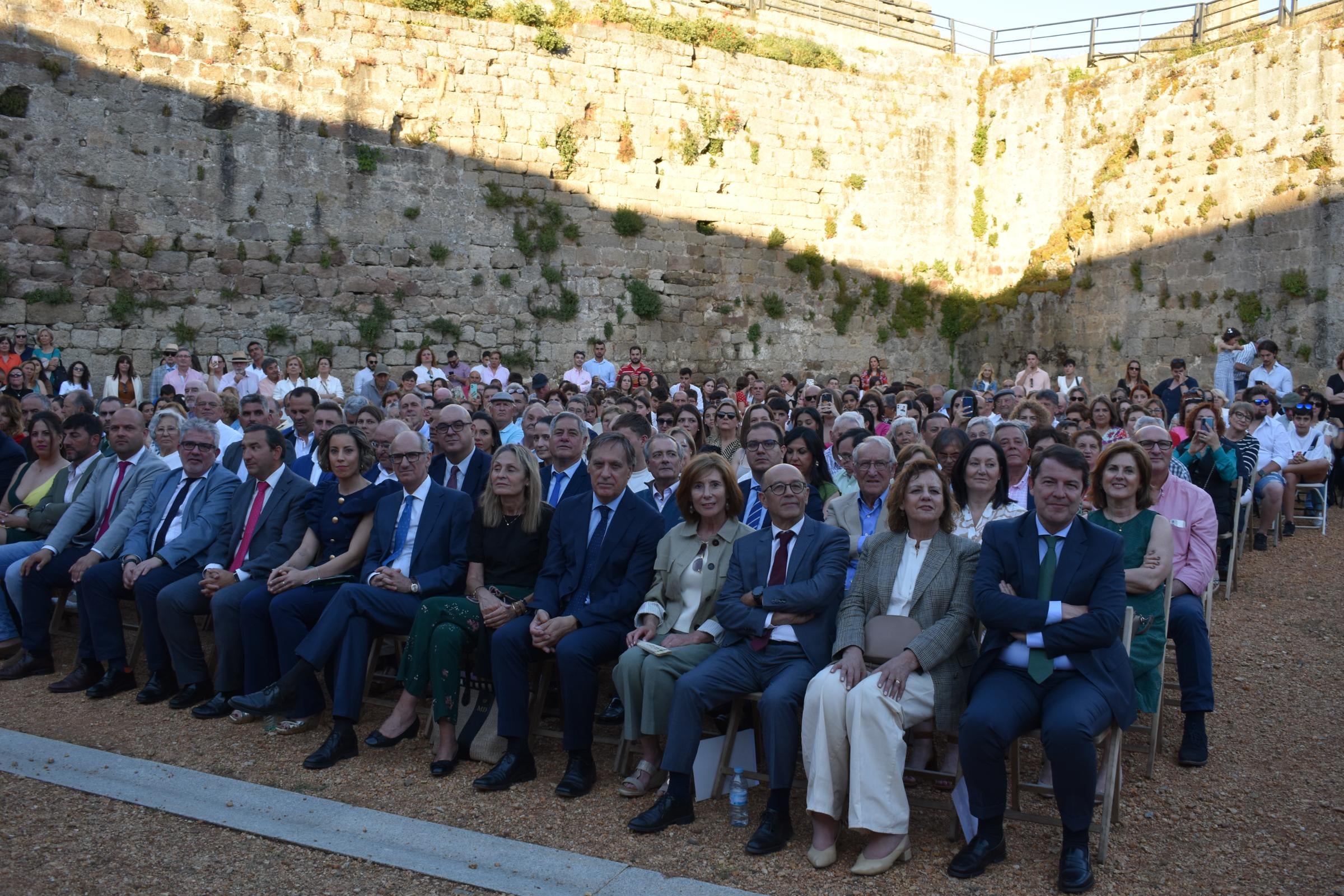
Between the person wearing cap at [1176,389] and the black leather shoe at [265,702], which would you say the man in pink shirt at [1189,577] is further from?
the person wearing cap at [1176,389]

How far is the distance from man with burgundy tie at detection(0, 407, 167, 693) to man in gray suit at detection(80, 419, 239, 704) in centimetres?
11

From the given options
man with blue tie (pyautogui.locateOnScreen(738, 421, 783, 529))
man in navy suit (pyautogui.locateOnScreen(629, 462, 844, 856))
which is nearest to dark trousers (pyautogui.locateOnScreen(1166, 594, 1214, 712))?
man in navy suit (pyautogui.locateOnScreen(629, 462, 844, 856))

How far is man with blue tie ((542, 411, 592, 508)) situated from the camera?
21.9ft

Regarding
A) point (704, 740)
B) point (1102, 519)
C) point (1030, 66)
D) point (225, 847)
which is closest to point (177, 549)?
point (225, 847)

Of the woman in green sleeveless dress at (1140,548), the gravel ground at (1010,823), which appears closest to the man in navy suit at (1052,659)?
the gravel ground at (1010,823)

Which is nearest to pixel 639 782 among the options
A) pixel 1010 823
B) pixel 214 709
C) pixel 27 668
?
pixel 1010 823

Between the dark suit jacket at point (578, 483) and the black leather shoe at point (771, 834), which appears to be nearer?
the black leather shoe at point (771, 834)

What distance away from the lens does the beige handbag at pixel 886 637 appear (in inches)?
169

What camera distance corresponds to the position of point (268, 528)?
605 cm

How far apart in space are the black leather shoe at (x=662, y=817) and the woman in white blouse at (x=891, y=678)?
0.54 m

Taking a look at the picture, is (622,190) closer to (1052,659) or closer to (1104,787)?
(1052,659)

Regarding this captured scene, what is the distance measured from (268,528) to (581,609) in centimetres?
214

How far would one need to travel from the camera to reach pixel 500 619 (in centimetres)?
512

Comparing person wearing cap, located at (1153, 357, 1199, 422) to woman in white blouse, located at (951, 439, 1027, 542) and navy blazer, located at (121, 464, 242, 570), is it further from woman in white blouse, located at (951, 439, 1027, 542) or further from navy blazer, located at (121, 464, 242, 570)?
navy blazer, located at (121, 464, 242, 570)
